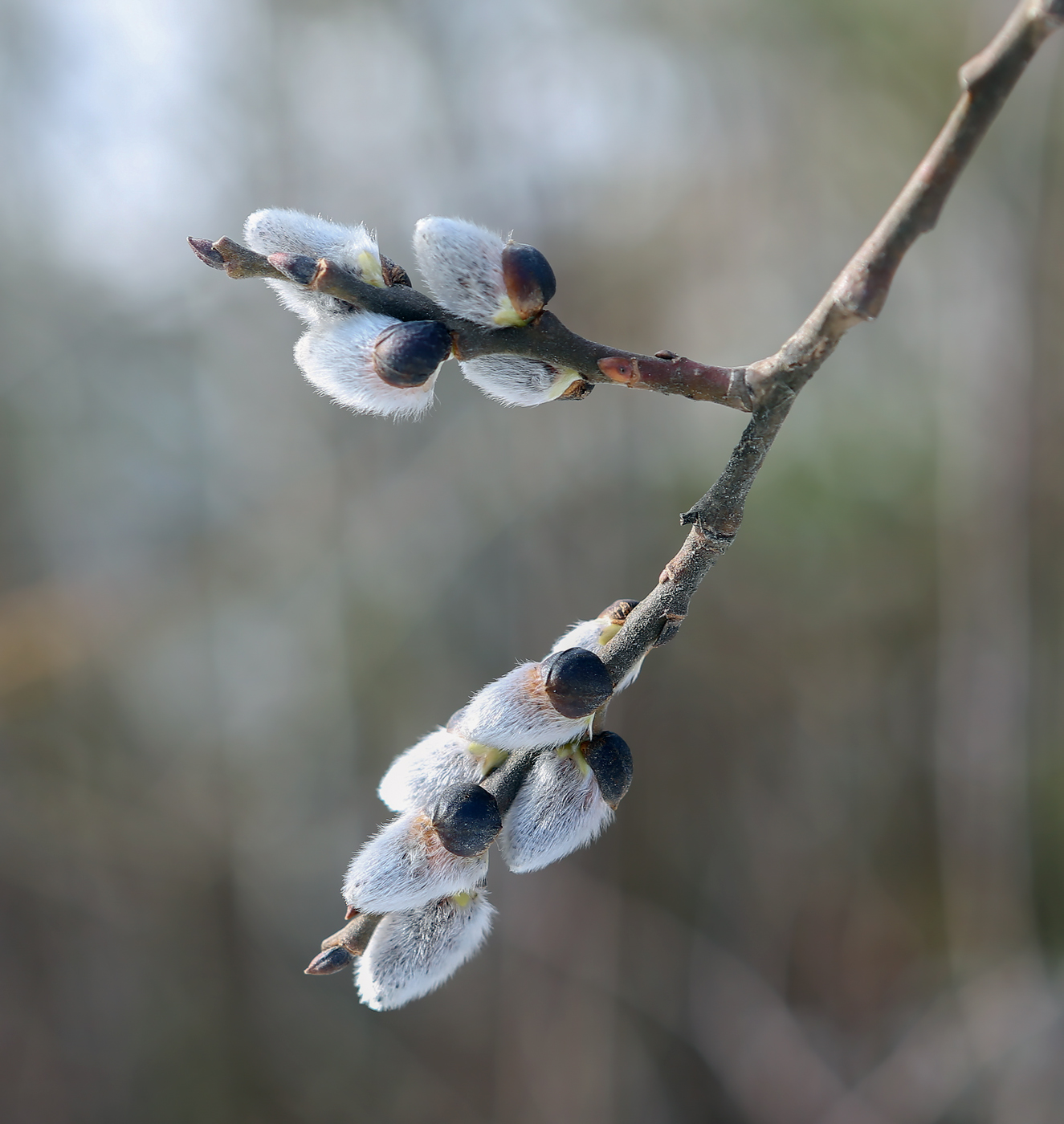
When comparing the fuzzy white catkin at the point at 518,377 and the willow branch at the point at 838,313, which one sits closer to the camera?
the willow branch at the point at 838,313

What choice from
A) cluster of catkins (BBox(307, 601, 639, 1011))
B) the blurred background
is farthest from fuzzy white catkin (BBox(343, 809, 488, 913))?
the blurred background

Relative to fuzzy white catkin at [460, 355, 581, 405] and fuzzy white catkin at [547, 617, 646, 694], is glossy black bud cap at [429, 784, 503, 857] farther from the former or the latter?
fuzzy white catkin at [460, 355, 581, 405]

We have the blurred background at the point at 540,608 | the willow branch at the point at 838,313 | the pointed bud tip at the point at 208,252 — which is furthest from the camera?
the blurred background at the point at 540,608

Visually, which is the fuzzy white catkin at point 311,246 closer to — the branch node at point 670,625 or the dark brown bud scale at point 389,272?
the dark brown bud scale at point 389,272

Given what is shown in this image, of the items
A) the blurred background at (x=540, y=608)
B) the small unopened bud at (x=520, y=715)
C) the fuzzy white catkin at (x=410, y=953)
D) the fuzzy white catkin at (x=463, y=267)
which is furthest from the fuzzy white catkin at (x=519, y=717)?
Answer: the blurred background at (x=540, y=608)

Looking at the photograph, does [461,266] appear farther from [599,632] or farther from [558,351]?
[599,632]

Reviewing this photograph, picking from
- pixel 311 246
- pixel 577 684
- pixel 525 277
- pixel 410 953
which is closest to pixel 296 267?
pixel 311 246

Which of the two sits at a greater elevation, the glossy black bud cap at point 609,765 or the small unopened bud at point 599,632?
the small unopened bud at point 599,632

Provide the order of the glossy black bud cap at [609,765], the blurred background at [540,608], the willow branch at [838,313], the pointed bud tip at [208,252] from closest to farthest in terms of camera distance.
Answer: the willow branch at [838,313] → the pointed bud tip at [208,252] → the glossy black bud cap at [609,765] → the blurred background at [540,608]
